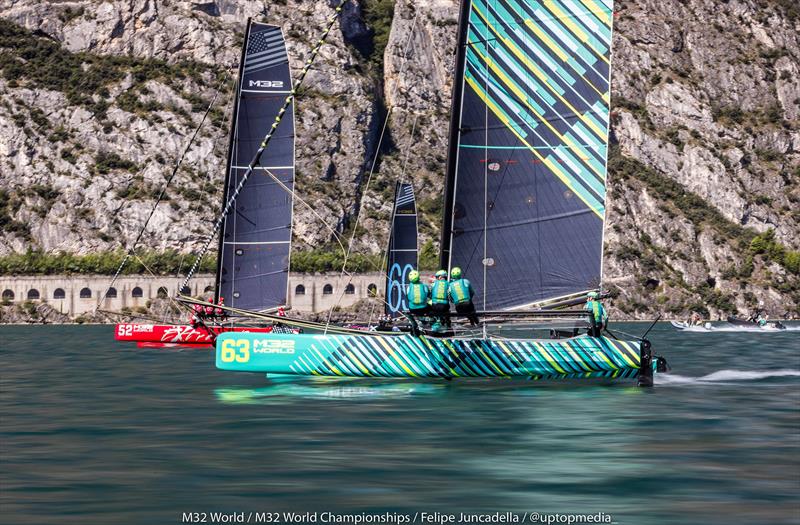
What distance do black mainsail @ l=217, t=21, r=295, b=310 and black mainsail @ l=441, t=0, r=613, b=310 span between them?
24293 millimetres

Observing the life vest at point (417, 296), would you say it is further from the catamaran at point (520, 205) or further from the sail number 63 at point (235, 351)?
the sail number 63 at point (235, 351)

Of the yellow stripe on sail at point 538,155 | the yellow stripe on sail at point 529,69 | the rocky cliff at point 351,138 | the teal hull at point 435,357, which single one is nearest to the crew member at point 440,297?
the teal hull at point 435,357

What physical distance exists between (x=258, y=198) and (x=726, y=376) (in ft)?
83.8

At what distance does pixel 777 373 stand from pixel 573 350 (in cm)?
952

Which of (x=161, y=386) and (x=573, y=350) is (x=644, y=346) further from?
(x=161, y=386)

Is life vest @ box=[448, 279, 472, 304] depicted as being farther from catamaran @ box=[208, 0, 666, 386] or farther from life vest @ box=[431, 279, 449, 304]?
catamaran @ box=[208, 0, 666, 386]

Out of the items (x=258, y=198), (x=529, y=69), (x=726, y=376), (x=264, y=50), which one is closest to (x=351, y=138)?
(x=264, y=50)

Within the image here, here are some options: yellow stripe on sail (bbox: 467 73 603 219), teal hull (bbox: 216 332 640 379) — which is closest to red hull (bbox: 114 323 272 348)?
teal hull (bbox: 216 332 640 379)

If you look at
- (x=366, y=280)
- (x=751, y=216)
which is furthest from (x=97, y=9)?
(x=751, y=216)

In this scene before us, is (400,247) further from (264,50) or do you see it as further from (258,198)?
(264,50)

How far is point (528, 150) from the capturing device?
27688 mm

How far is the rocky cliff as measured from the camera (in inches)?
6211

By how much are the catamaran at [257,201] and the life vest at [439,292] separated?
25.4 m

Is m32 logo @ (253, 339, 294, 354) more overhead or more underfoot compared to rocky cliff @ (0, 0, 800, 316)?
more underfoot
